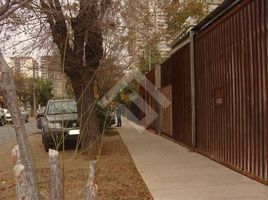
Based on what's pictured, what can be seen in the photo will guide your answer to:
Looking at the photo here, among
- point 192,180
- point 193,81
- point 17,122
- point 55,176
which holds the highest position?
point 193,81

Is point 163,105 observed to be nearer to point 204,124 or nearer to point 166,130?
point 166,130

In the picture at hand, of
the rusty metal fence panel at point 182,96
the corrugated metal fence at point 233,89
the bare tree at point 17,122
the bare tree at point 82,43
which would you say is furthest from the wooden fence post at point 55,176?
the rusty metal fence panel at point 182,96

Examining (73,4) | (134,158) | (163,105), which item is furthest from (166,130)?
(73,4)

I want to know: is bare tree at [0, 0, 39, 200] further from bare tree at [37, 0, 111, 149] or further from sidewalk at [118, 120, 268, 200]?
bare tree at [37, 0, 111, 149]

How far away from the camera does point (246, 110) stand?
9398 millimetres

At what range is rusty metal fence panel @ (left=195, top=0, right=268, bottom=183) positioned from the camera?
8570 millimetres

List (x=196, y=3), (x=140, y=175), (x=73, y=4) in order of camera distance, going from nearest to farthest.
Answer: (x=140, y=175) < (x=73, y=4) < (x=196, y=3)

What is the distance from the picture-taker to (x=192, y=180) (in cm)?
927

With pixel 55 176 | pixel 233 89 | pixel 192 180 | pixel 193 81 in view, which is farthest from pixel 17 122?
pixel 193 81

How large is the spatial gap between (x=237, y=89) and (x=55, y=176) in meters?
5.58

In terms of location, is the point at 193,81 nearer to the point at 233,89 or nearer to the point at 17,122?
the point at 233,89

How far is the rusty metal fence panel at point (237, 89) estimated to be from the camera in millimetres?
8570

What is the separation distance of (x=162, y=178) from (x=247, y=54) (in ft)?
8.82

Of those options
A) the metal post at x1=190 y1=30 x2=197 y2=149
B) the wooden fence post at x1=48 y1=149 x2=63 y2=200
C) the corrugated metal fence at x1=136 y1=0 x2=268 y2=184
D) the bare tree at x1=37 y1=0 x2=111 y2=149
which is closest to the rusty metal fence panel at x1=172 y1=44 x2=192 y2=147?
the corrugated metal fence at x1=136 y1=0 x2=268 y2=184
